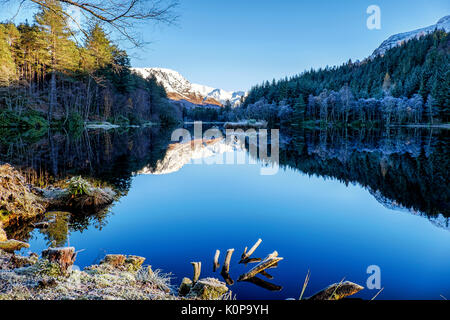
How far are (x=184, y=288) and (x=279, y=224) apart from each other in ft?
13.1

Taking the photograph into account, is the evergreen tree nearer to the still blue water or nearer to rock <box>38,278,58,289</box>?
the still blue water

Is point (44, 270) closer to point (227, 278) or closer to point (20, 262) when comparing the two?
point (20, 262)

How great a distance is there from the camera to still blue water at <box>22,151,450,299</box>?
16.1 ft

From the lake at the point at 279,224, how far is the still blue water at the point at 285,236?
0.02 m

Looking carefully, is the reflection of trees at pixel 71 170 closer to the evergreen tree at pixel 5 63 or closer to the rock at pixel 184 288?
the rock at pixel 184 288

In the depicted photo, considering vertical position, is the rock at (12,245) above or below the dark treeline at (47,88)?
below

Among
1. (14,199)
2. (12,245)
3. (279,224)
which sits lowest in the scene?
(279,224)

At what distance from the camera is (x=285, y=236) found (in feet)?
22.0

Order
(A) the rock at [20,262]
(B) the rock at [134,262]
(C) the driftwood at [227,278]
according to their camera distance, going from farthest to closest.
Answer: (B) the rock at [134,262] < (C) the driftwood at [227,278] < (A) the rock at [20,262]

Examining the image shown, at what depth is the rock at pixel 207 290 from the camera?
392cm

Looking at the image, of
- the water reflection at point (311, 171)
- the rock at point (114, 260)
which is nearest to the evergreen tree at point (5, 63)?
the water reflection at point (311, 171)

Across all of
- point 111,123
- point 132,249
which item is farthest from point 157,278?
point 111,123

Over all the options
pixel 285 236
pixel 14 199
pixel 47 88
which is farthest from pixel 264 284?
pixel 47 88

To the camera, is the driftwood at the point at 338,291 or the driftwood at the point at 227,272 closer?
the driftwood at the point at 338,291
